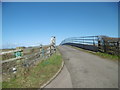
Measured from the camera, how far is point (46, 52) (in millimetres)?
14367

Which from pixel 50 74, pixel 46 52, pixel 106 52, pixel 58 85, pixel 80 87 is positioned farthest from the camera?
pixel 46 52

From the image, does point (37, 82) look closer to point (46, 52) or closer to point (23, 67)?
point (23, 67)

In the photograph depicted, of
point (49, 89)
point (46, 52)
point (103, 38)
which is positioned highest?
point (103, 38)

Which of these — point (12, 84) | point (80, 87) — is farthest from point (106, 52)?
point (12, 84)

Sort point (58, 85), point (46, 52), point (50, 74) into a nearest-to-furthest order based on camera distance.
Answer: point (58, 85) → point (50, 74) → point (46, 52)

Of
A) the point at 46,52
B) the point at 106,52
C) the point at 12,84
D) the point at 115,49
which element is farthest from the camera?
the point at 46,52

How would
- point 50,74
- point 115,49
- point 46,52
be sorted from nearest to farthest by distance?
point 50,74 → point 115,49 → point 46,52

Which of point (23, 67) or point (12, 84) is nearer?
point (12, 84)

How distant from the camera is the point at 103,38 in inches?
532

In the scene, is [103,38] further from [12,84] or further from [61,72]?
[12,84]

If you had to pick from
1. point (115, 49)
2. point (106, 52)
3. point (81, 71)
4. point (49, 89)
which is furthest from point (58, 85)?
point (106, 52)

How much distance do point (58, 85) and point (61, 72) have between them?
177cm

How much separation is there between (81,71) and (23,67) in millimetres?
4060

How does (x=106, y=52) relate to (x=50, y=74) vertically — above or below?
above
